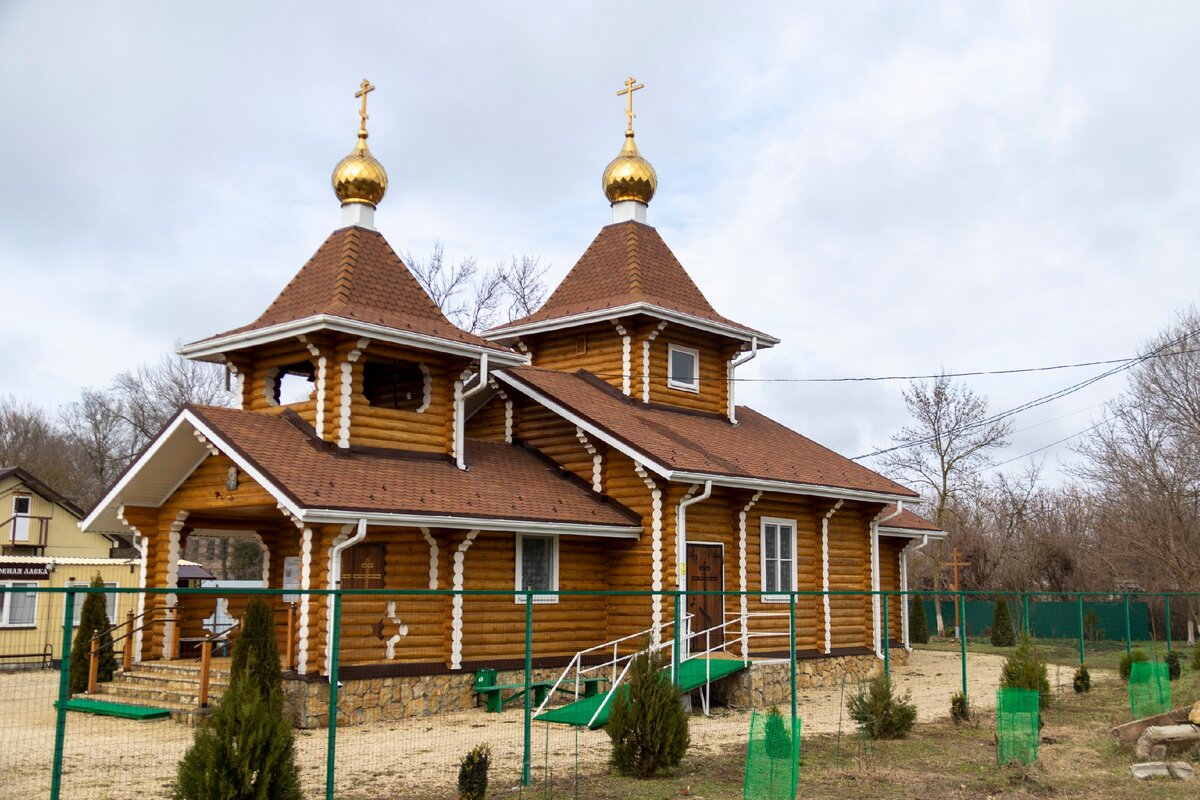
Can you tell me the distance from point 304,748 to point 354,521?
2938 mm

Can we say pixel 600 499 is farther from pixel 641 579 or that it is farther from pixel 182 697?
pixel 182 697

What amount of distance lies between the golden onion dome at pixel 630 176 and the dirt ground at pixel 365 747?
10.9m

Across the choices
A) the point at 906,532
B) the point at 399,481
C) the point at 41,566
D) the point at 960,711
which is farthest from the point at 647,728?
the point at 41,566

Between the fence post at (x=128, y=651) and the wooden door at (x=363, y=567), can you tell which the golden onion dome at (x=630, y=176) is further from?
the fence post at (x=128, y=651)

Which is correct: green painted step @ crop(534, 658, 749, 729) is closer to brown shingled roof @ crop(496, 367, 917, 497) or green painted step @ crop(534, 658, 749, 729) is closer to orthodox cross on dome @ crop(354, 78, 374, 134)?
brown shingled roof @ crop(496, 367, 917, 497)

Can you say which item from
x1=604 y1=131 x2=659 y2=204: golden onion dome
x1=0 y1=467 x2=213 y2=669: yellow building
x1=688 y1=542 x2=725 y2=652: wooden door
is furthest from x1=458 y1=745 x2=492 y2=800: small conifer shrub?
x1=604 y1=131 x2=659 y2=204: golden onion dome

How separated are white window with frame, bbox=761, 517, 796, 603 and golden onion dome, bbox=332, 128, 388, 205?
8.64m

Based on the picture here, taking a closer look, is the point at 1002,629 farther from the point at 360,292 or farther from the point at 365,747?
Answer: the point at 365,747

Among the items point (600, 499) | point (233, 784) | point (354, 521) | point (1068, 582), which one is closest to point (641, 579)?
point (600, 499)

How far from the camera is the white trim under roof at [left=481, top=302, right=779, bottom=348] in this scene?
66.9 ft

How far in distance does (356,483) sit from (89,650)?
5.73m

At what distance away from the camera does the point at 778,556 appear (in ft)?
65.8

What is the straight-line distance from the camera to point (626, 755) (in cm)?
1087

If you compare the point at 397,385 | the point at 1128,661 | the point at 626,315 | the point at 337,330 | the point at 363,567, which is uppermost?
the point at 626,315
